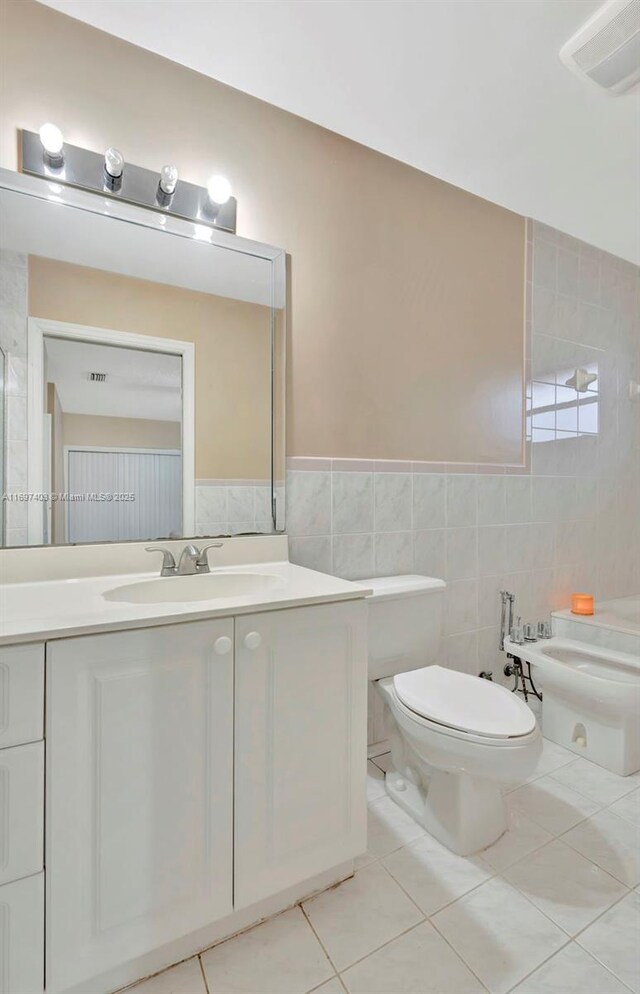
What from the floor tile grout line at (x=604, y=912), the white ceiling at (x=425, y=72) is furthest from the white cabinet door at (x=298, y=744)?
the white ceiling at (x=425, y=72)

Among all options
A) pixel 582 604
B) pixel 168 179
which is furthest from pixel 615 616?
pixel 168 179

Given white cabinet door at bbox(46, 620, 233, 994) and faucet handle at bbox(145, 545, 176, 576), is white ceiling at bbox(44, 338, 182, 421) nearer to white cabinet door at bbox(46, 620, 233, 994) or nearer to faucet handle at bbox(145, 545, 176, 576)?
faucet handle at bbox(145, 545, 176, 576)

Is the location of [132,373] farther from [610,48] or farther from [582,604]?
[582,604]

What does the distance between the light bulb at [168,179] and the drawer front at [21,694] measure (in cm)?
138

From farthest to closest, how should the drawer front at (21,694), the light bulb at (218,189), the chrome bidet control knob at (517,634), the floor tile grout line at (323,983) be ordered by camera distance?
1. the chrome bidet control knob at (517,634)
2. the light bulb at (218,189)
3. the floor tile grout line at (323,983)
4. the drawer front at (21,694)

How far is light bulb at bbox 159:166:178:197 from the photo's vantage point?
4.76ft

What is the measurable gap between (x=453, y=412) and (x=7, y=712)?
75.8 inches

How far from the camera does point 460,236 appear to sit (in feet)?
7.14

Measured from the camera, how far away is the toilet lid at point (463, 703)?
1.29m

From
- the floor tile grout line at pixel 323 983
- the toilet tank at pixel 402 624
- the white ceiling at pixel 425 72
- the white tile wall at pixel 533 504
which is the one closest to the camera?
the floor tile grout line at pixel 323 983

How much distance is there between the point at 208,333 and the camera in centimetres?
161

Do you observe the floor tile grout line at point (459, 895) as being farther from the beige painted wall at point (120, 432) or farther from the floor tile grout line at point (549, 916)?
the beige painted wall at point (120, 432)

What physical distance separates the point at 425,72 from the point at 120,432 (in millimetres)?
1430

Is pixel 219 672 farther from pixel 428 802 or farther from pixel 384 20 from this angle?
pixel 384 20
